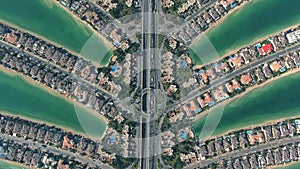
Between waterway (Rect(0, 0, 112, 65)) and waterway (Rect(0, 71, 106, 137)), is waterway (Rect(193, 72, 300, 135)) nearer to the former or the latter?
waterway (Rect(0, 71, 106, 137))

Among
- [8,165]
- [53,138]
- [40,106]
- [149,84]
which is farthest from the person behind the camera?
[40,106]

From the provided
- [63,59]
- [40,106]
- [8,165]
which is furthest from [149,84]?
[8,165]

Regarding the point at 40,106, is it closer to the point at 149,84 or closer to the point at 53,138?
the point at 53,138

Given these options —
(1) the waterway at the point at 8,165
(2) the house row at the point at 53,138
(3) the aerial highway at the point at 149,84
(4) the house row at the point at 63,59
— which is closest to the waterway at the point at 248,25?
(3) the aerial highway at the point at 149,84

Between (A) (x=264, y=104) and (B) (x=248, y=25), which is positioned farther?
(B) (x=248, y=25)

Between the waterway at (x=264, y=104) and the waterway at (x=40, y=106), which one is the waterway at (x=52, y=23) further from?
the waterway at (x=264, y=104)

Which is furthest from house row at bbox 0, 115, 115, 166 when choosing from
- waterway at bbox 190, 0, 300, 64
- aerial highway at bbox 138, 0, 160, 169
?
waterway at bbox 190, 0, 300, 64

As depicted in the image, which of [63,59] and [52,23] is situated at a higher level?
[52,23]
